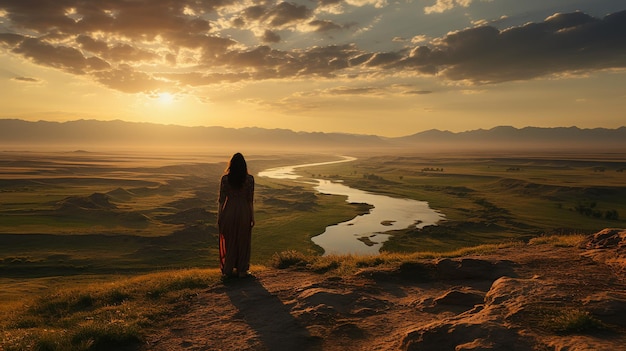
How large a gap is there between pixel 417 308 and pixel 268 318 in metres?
3.47

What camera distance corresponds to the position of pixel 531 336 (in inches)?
243

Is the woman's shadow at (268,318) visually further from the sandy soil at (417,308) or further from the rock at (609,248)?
the rock at (609,248)

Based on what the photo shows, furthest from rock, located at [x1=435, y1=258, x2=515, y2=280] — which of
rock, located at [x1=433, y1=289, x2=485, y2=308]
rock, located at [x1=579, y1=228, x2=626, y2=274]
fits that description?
rock, located at [x1=579, y1=228, x2=626, y2=274]

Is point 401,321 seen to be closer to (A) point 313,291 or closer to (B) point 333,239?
(A) point 313,291

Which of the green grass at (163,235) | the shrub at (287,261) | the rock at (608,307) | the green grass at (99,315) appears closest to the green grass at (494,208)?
the green grass at (163,235)

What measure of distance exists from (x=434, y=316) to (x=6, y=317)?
1055 centimetres

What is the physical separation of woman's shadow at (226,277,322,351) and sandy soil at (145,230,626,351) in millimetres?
22

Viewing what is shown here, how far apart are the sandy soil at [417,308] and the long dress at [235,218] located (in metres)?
0.95

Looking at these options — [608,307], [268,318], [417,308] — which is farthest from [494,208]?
[268,318]

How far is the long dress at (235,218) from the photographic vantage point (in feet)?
35.7

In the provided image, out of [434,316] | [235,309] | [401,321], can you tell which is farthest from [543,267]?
[235,309]

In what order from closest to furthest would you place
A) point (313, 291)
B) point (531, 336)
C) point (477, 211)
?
point (531, 336), point (313, 291), point (477, 211)

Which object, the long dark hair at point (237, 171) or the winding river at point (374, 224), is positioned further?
the winding river at point (374, 224)

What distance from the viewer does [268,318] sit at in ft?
27.1
